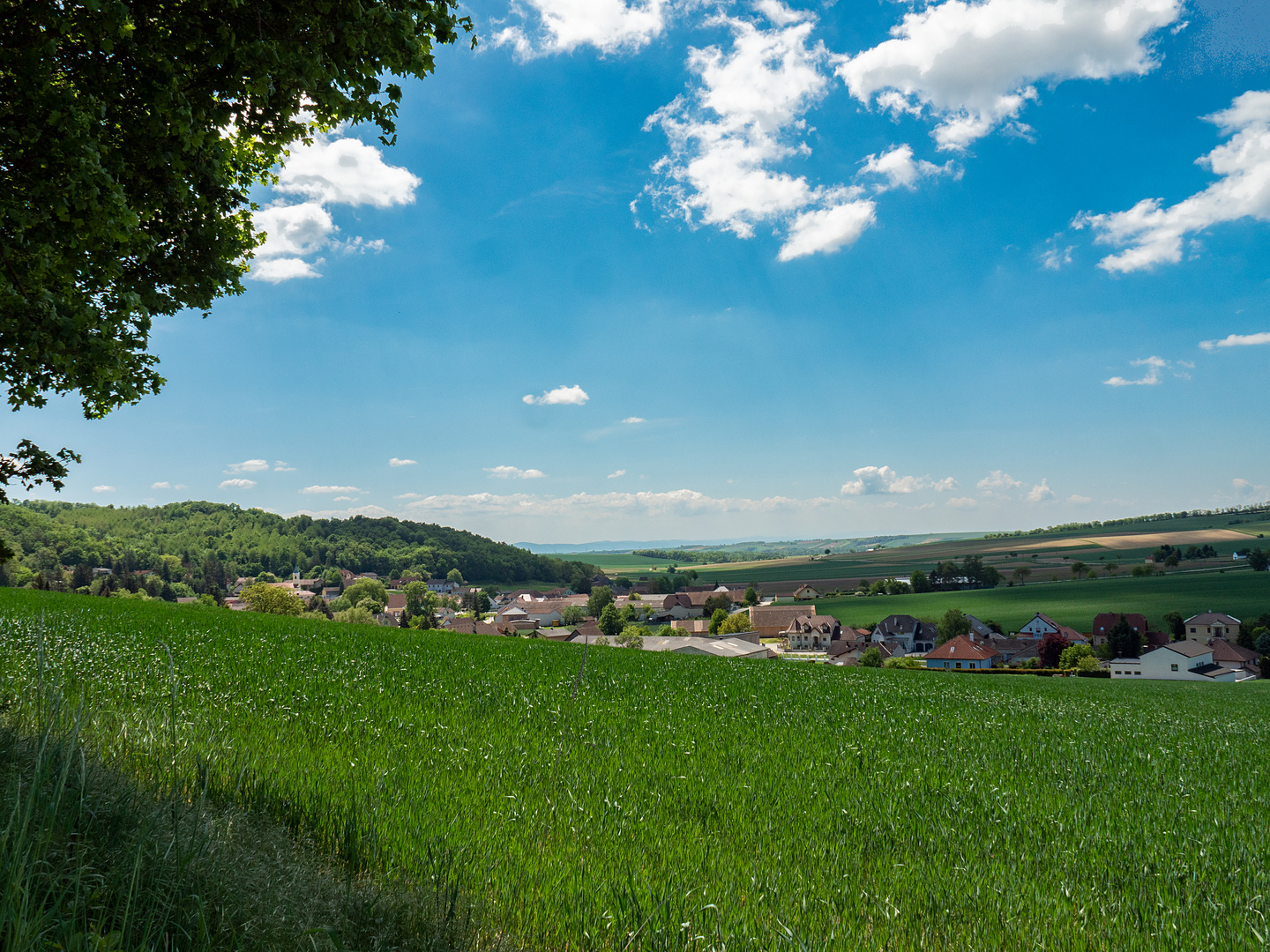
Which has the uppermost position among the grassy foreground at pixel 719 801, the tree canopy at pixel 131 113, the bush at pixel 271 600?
the tree canopy at pixel 131 113

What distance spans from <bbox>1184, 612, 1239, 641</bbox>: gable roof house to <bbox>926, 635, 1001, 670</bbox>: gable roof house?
23188 mm

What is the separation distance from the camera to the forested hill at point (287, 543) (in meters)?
144

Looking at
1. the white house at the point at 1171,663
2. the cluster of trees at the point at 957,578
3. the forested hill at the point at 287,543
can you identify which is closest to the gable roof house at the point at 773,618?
the cluster of trees at the point at 957,578

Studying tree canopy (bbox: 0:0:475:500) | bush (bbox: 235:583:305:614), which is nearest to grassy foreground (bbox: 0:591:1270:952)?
tree canopy (bbox: 0:0:475:500)

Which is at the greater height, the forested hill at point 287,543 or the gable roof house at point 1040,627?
the forested hill at point 287,543

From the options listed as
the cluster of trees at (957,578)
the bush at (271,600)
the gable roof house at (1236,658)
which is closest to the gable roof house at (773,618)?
the cluster of trees at (957,578)

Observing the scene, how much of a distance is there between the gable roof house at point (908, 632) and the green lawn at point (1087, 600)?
3515 millimetres

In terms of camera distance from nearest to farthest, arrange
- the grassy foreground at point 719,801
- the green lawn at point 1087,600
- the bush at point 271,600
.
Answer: the grassy foreground at point 719,801, the bush at point 271,600, the green lawn at point 1087,600

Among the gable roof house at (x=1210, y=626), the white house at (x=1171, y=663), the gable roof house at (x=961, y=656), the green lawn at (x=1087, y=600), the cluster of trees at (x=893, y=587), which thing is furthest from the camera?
the cluster of trees at (x=893, y=587)

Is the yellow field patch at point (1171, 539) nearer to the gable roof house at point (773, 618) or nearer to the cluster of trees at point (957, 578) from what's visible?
the cluster of trees at point (957, 578)

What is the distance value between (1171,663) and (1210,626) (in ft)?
39.6

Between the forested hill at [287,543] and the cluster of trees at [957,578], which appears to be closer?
the cluster of trees at [957,578]

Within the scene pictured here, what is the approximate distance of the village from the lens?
56469 millimetres

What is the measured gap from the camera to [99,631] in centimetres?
1397
